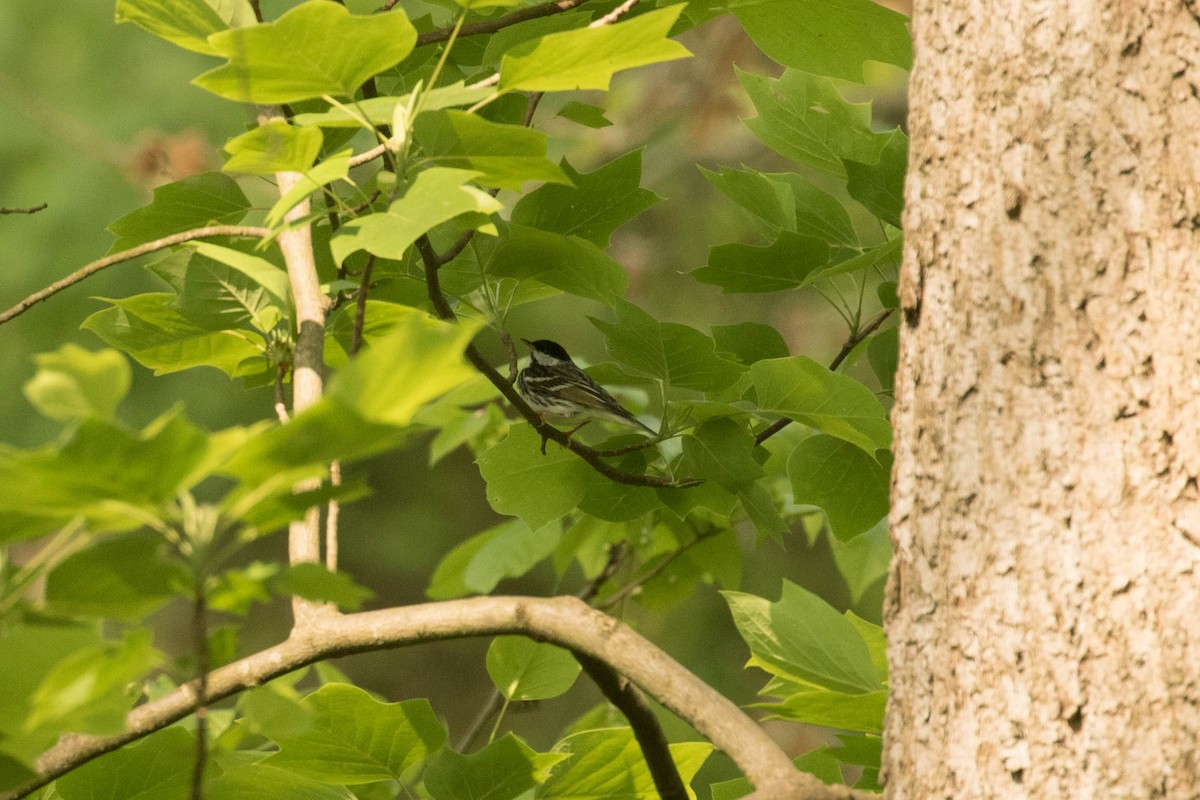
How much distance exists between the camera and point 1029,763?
1.13 metres

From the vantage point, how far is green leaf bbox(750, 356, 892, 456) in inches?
61.1

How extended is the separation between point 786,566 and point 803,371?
22.0 feet

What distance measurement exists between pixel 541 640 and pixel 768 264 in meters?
0.78

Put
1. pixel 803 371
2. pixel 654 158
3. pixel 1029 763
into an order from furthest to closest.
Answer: pixel 654 158, pixel 803 371, pixel 1029 763

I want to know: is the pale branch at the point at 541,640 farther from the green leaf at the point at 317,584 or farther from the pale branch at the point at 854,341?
the pale branch at the point at 854,341

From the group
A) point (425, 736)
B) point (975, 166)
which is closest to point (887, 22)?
point (975, 166)

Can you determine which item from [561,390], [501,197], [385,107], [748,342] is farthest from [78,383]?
[501,197]

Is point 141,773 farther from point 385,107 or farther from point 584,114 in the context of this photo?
point 584,114

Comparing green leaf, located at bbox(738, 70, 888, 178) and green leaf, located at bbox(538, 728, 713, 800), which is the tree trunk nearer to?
green leaf, located at bbox(538, 728, 713, 800)

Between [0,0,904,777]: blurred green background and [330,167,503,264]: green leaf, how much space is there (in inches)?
173

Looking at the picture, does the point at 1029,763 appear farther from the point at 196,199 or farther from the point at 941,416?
the point at 196,199

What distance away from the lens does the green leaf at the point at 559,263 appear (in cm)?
158

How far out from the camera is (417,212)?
115cm

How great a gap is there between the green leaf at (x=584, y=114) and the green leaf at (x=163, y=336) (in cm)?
58
